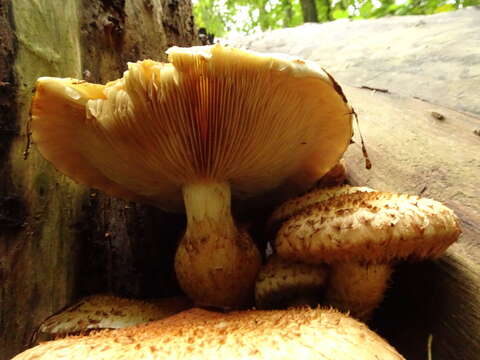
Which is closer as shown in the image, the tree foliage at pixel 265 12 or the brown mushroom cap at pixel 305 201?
the brown mushroom cap at pixel 305 201

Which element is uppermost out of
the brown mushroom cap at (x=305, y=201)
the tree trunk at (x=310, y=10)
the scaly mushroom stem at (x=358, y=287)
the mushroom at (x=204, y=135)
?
the tree trunk at (x=310, y=10)

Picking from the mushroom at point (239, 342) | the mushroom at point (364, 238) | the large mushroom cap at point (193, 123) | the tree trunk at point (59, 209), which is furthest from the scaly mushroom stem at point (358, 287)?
the tree trunk at point (59, 209)

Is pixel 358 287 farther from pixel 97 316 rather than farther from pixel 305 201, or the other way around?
pixel 97 316

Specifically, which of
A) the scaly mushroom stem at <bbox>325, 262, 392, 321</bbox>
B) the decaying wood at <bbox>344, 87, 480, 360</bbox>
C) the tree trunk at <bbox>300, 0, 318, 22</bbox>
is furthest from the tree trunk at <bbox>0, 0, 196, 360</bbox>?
the tree trunk at <bbox>300, 0, 318, 22</bbox>

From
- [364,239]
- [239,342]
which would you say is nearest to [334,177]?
[364,239]

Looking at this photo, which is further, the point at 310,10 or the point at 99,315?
the point at 310,10

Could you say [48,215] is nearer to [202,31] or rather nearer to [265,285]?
[265,285]

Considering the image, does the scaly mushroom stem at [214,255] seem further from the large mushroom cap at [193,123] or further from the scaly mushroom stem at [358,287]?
the scaly mushroom stem at [358,287]

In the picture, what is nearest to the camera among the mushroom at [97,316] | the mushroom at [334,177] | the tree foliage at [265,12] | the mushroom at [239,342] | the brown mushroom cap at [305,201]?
the mushroom at [239,342]
